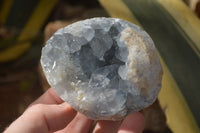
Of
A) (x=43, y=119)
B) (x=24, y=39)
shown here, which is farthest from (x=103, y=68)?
(x=24, y=39)

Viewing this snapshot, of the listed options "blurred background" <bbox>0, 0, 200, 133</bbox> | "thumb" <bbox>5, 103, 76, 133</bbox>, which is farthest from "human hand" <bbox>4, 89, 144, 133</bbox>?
"blurred background" <bbox>0, 0, 200, 133</bbox>

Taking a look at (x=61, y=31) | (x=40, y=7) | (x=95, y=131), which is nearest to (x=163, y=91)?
(x=95, y=131)

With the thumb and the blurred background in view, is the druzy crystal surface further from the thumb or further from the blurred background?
the blurred background

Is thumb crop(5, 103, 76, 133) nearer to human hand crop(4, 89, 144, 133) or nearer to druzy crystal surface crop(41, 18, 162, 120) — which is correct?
human hand crop(4, 89, 144, 133)

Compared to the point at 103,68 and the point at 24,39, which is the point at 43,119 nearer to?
the point at 103,68

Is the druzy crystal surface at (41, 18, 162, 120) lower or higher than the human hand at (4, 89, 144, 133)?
higher

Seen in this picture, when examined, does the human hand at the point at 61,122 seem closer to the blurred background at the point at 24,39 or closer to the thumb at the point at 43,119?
the thumb at the point at 43,119

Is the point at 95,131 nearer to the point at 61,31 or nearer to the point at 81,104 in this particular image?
the point at 81,104

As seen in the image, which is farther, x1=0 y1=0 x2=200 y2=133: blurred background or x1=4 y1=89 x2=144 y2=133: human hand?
x1=0 y1=0 x2=200 y2=133: blurred background
